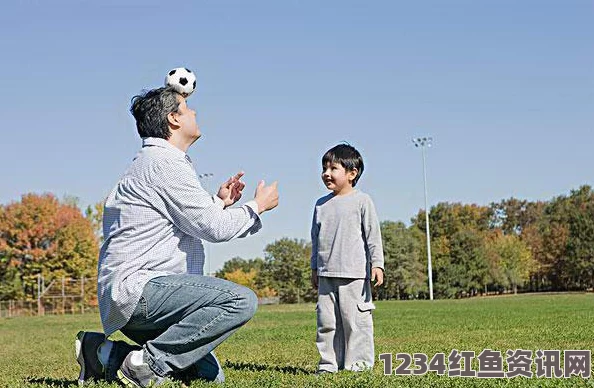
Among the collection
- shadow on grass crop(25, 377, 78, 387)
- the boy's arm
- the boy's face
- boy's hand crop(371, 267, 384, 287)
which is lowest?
shadow on grass crop(25, 377, 78, 387)

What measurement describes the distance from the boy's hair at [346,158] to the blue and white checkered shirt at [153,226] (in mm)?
1680

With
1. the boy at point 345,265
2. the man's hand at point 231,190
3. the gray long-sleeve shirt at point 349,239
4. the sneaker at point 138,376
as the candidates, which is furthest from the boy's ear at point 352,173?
the sneaker at point 138,376

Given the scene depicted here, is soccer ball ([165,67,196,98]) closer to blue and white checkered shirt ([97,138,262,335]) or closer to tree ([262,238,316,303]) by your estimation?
blue and white checkered shirt ([97,138,262,335])

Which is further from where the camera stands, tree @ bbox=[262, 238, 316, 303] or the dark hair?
tree @ bbox=[262, 238, 316, 303]

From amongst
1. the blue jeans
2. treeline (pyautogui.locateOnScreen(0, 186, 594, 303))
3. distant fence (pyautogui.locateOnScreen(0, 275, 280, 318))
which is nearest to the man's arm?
the blue jeans

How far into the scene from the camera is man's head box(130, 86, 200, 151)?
5.08 meters

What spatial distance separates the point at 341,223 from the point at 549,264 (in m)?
72.0

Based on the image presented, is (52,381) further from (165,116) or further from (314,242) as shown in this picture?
(314,242)

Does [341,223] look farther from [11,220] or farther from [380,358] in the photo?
[11,220]

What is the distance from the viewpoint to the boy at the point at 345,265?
6086 mm

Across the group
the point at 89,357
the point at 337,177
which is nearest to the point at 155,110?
the point at 89,357

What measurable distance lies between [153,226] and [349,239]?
6.45 feet

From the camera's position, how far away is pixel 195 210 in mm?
4664

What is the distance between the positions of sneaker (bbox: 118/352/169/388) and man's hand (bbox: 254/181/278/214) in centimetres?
112
